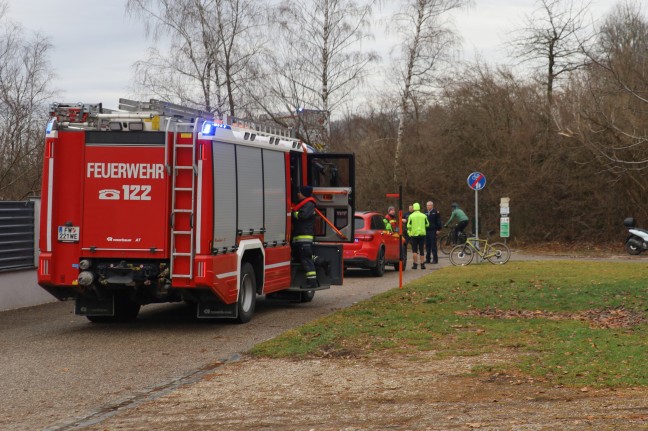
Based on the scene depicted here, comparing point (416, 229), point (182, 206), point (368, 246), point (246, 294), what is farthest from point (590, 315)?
point (416, 229)

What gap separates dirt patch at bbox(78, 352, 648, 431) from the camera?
7.08 meters

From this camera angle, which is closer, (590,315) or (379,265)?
(590,315)

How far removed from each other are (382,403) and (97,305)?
263 inches

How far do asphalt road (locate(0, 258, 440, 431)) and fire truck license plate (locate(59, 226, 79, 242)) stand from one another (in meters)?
1.31

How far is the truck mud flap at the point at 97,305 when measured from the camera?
13.4 m

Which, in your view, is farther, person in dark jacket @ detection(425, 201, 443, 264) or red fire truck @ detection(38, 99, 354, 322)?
person in dark jacket @ detection(425, 201, 443, 264)

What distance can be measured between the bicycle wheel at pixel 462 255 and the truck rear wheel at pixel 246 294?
44.7 ft

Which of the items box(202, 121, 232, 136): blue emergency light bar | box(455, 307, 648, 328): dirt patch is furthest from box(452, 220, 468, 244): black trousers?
box(202, 121, 232, 136): blue emergency light bar

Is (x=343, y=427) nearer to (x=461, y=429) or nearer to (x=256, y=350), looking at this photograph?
(x=461, y=429)

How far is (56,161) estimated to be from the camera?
12602 mm

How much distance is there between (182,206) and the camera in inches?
491

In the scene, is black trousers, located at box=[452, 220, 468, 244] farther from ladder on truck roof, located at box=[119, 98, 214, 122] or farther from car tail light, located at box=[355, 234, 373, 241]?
ladder on truck roof, located at box=[119, 98, 214, 122]

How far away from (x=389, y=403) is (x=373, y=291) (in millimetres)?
11431

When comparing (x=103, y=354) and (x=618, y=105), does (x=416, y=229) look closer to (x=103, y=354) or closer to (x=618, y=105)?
(x=618, y=105)
